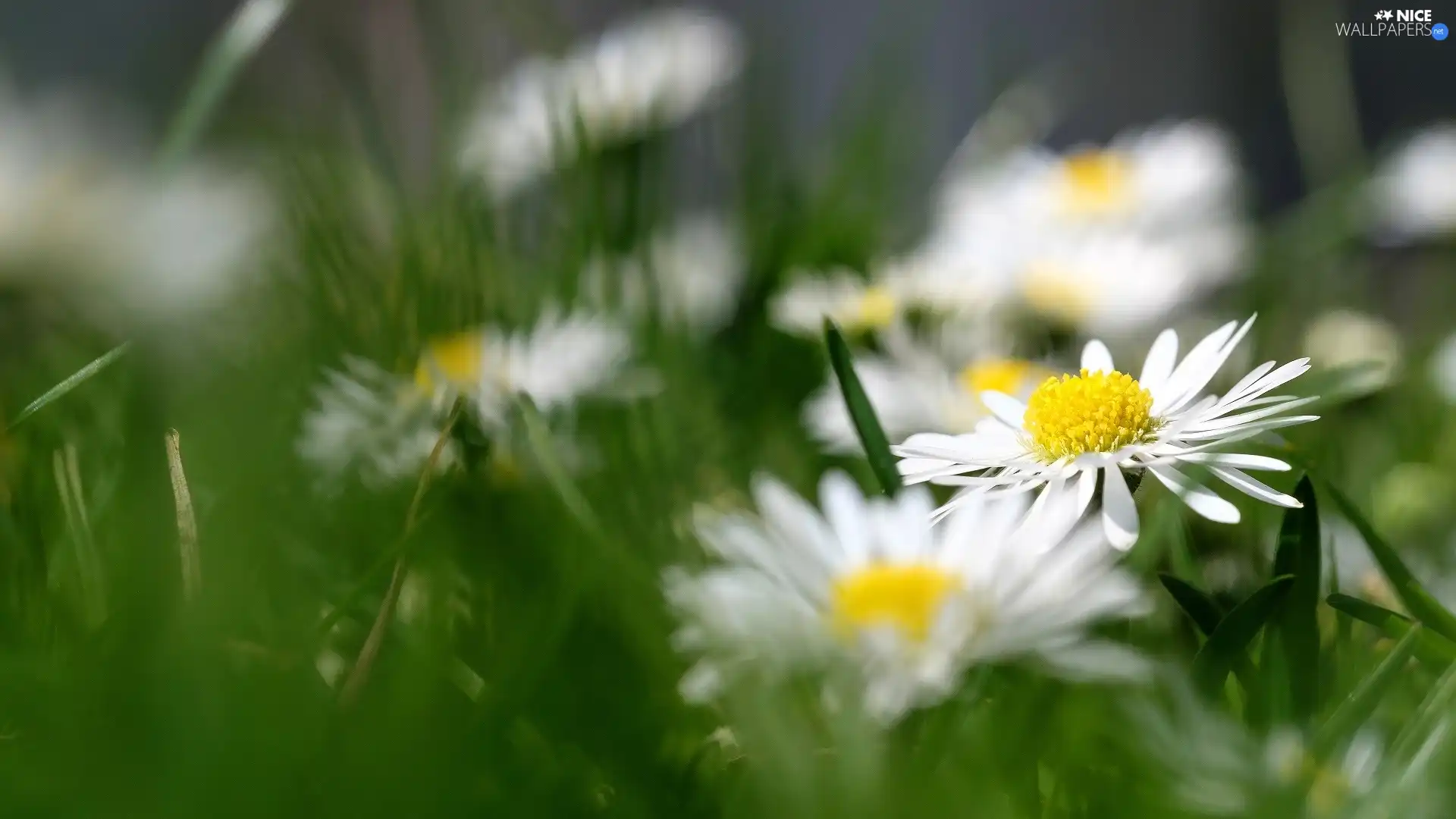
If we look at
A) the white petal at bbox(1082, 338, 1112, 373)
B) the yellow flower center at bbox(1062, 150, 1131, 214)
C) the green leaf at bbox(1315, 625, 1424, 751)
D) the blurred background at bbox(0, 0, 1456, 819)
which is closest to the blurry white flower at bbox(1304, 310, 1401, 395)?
the blurred background at bbox(0, 0, 1456, 819)

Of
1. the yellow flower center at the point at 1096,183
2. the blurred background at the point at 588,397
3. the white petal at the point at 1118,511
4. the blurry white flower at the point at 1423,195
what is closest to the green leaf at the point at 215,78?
the blurred background at the point at 588,397

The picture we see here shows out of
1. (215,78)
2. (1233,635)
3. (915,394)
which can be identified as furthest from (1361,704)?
(215,78)

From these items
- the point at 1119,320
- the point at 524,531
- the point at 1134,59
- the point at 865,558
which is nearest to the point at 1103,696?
the point at 865,558

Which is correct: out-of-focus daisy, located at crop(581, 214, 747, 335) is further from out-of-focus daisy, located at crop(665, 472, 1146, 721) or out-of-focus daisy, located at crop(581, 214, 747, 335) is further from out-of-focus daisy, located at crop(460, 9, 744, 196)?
out-of-focus daisy, located at crop(665, 472, 1146, 721)

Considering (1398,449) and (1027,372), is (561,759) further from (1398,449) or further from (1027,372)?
(1398,449)

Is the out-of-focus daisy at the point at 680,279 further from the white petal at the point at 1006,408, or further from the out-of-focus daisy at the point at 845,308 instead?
the white petal at the point at 1006,408
